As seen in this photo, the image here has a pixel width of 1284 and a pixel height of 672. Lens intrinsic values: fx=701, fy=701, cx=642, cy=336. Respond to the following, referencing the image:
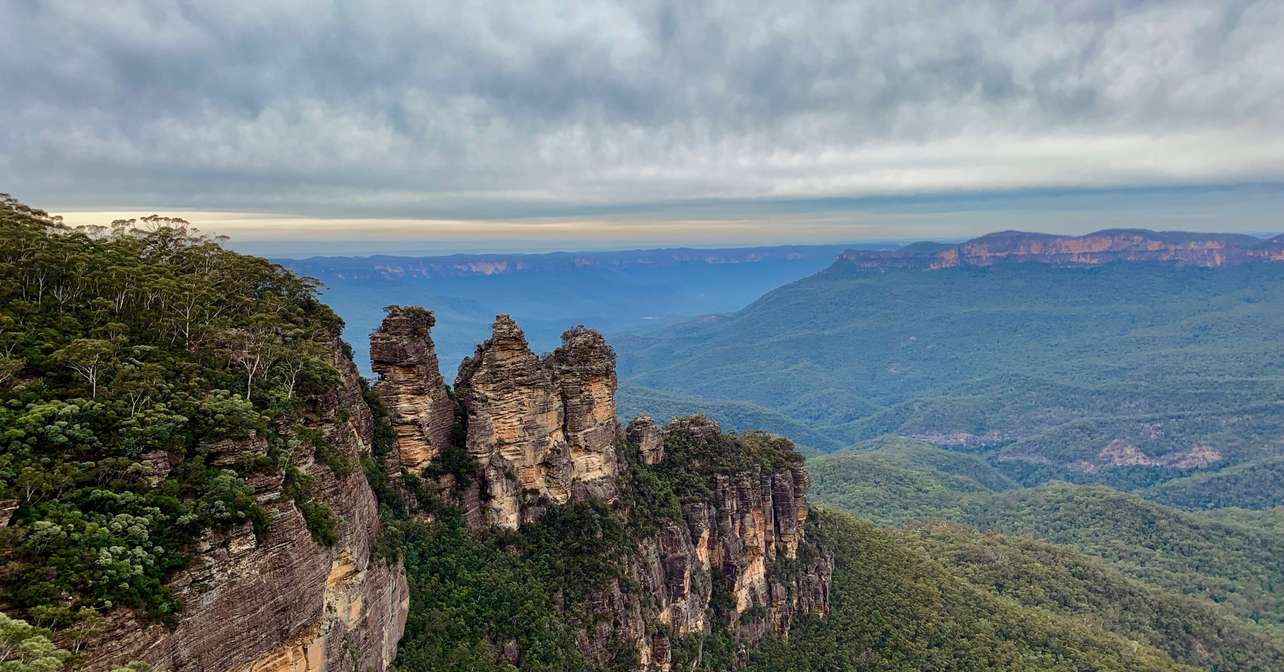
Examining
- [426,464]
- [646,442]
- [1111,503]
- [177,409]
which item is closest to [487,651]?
[426,464]

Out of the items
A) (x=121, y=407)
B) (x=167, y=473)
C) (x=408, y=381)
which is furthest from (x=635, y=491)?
(x=121, y=407)

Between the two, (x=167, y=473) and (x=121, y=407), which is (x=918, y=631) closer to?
(x=167, y=473)

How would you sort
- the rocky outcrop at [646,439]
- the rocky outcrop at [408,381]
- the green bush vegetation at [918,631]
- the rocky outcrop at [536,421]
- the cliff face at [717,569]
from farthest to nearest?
the green bush vegetation at [918,631]
the rocky outcrop at [646,439]
the cliff face at [717,569]
the rocky outcrop at [536,421]
the rocky outcrop at [408,381]

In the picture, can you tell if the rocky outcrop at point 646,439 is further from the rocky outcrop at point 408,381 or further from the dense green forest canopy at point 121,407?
the dense green forest canopy at point 121,407

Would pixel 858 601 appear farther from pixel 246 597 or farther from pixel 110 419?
pixel 110 419

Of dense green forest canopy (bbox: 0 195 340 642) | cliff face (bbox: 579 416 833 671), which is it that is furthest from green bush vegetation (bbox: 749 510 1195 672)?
dense green forest canopy (bbox: 0 195 340 642)

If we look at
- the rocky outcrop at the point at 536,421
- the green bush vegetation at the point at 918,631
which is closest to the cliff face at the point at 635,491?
the rocky outcrop at the point at 536,421
